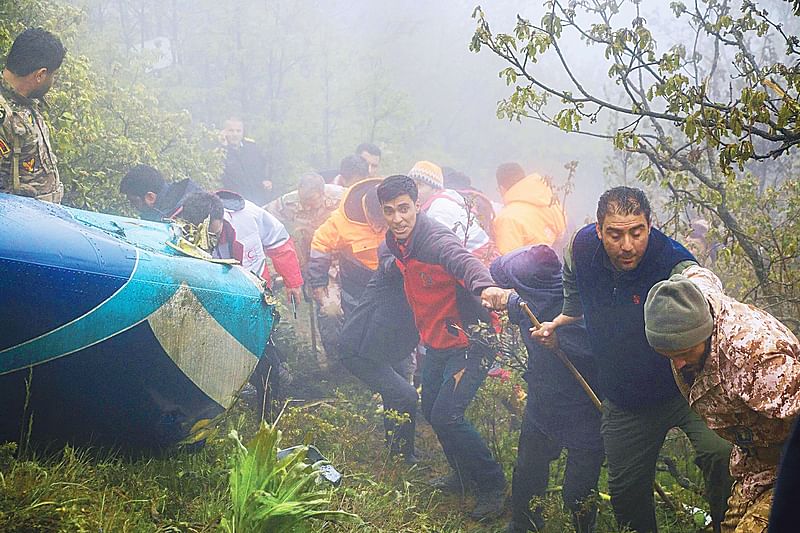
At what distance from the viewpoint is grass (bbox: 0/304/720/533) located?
2.98 meters

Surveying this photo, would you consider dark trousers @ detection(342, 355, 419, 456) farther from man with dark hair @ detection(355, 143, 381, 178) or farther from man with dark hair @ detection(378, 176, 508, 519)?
man with dark hair @ detection(355, 143, 381, 178)

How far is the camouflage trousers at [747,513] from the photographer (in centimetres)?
259

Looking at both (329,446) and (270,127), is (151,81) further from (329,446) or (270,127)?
(329,446)

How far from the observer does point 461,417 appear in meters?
4.86

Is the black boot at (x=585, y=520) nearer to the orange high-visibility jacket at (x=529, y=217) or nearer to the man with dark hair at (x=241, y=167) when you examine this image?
the orange high-visibility jacket at (x=529, y=217)

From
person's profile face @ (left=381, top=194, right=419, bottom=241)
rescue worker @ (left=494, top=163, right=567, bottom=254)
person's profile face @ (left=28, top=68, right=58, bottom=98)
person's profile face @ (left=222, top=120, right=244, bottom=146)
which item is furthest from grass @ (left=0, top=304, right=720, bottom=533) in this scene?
person's profile face @ (left=222, top=120, right=244, bottom=146)

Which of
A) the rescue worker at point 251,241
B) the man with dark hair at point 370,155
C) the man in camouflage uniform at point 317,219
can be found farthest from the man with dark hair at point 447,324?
the man with dark hair at point 370,155

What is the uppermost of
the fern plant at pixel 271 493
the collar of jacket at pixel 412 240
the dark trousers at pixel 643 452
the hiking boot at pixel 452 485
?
the collar of jacket at pixel 412 240

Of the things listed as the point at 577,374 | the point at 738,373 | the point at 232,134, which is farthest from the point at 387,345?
the point at 232,134

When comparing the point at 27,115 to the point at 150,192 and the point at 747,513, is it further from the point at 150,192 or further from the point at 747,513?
the point at 747,513

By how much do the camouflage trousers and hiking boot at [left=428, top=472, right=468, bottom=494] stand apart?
2305 mm

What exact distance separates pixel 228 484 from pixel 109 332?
99cm

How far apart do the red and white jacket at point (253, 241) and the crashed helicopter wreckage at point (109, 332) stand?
5.41 ft

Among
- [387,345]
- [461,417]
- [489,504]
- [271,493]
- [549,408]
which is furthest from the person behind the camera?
[387,345]
